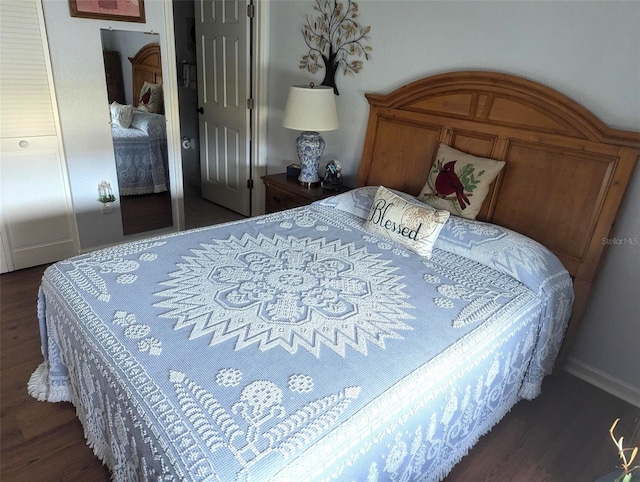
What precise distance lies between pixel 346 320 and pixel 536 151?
1.33 m

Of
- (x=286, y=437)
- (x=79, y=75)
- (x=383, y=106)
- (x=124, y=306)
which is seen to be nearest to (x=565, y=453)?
(x=286, y=437)

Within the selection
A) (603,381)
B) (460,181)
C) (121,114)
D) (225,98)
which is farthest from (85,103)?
(603,381)

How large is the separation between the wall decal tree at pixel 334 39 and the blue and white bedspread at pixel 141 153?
48.4 inches

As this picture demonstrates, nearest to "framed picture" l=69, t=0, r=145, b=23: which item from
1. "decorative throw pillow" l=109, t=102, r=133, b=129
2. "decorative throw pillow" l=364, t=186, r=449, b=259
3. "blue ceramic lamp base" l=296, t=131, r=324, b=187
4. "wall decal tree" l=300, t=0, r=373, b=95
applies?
"decorative throw pillow" l=109, t=102, r=133, b=129

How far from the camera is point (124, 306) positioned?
4.75 ft

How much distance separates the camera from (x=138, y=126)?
122 inches

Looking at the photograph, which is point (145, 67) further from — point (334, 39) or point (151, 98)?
point (334, 39)

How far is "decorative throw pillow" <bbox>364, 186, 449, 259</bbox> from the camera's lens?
77.9 inches

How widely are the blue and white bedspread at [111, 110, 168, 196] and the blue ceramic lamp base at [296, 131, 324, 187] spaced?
3.62 ft

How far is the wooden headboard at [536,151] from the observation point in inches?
73.8

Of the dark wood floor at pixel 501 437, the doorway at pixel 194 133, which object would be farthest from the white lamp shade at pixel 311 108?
the dark wood floor at pixel 501 437

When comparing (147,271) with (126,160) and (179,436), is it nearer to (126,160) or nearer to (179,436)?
(179,436)

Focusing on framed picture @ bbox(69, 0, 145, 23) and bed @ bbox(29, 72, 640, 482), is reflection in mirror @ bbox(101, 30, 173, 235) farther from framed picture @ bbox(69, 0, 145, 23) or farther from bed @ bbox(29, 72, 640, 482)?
bed @ bbox(29, 72, 640, 482)

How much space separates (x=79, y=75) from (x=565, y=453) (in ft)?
11.1
